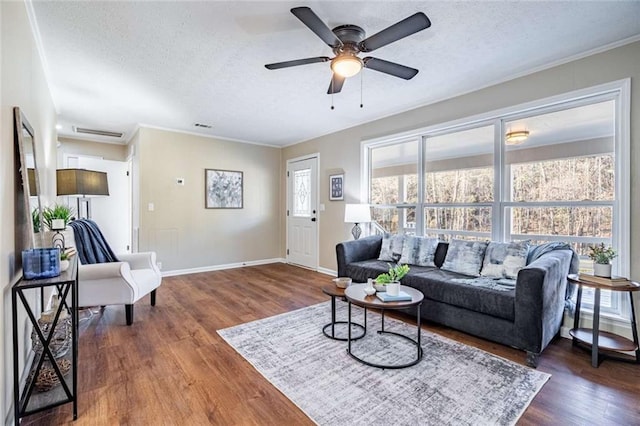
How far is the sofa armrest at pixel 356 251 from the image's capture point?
145 inches

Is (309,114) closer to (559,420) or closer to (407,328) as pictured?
(407,328)

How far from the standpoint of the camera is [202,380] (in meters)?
2.01

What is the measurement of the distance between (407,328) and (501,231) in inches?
58.0

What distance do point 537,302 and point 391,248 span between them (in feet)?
5.72

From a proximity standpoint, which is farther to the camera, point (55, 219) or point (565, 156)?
point (565, 156)

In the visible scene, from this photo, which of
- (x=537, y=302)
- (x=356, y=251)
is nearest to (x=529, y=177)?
(x=537, y=302)

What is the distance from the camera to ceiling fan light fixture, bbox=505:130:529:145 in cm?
307

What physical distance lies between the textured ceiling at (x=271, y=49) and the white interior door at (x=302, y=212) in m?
1.76

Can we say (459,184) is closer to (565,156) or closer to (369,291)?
(565,156)

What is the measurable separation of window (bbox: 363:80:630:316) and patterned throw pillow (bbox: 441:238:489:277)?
12.4 inches

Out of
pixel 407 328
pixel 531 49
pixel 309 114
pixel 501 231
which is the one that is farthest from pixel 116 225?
pixel 531 49

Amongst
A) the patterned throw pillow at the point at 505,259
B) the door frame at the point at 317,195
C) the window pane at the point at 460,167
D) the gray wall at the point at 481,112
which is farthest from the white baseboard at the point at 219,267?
the patterned throw pillow at the point at 505,259

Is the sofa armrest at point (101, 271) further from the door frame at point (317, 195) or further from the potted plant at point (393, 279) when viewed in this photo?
the door frame at point (317, 195)

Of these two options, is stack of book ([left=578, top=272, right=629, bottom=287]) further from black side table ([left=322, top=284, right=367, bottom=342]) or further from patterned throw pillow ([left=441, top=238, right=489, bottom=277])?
black side table ([left=322, top=284, right=367, bottom=342])
